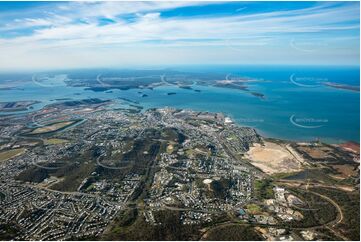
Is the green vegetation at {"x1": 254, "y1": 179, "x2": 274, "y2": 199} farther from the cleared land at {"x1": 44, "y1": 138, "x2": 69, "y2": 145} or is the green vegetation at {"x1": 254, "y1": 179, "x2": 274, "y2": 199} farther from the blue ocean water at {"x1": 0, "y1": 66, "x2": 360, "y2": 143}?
the cleared land at {"x1": 44, "y1": 138, "x2": 69, "y2": 145}

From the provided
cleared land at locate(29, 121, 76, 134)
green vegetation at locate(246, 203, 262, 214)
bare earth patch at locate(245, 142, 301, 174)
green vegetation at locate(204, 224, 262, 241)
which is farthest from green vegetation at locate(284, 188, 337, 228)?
cleared land at locate(29, 121, 76, 134)

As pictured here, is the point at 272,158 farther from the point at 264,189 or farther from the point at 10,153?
the point at 10,153

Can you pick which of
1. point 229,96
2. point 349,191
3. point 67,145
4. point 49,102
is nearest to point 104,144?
point 67,145

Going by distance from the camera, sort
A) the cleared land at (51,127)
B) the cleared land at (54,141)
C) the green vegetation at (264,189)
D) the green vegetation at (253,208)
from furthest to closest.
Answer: the cleared land at (51,127) → the cleared land at (54,141) → the green vegetation at (264,189) → the green vegetation at (253,208)

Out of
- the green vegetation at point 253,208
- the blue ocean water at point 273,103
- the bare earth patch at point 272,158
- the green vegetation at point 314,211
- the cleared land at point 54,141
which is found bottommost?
the blue ocean water at point 273,103

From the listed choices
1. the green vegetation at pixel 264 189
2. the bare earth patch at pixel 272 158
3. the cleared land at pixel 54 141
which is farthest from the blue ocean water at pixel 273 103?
the cleared land at pixel 54 141

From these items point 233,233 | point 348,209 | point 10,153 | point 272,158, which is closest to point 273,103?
point 272,158

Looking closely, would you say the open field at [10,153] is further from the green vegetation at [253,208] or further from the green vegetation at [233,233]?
the green vegetation at [253,208]
